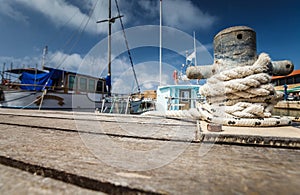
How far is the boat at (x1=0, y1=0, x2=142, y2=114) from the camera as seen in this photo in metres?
7.63

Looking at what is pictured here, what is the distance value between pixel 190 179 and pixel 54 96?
9.56 m

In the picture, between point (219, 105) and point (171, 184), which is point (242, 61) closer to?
point (219, 105)

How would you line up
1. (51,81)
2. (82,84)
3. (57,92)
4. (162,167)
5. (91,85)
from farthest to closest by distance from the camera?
1. (91,85)
2. (82,84)
3. (51,81)
4. (57,92)
5. (162,167)

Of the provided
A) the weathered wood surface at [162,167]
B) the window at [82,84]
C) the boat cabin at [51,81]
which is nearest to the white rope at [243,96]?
the weathered wood surface at [162,167]

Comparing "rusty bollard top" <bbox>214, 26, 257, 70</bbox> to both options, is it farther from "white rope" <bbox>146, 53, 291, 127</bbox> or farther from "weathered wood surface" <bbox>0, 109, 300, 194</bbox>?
"weathered wood surface" <bbox>0, 109, 300, 194</bbox>

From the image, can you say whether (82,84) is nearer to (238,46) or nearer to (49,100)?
(49,100)

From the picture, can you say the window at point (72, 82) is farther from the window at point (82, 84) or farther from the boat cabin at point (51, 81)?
the window at point (82, 84)

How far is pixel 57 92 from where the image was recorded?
840 centimetres

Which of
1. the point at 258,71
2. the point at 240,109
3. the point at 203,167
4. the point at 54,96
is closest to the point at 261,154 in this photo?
the point at 203,167

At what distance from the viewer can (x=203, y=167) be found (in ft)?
1.36

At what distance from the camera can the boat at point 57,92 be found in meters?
7.63

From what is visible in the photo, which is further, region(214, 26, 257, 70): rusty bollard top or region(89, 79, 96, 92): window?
region(89, 79, 96, 92): window

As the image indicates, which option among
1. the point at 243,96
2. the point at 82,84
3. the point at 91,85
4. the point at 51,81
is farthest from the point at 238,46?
the point at 91,85

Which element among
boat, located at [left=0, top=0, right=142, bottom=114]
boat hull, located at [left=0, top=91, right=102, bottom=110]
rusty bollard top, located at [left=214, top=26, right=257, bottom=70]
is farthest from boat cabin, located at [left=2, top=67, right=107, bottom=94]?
rusty bollard top, located at [left=214, top=26, right=257, bottom=70]
